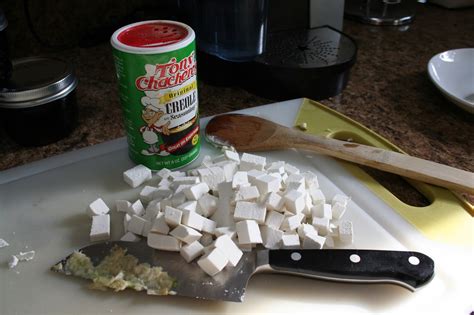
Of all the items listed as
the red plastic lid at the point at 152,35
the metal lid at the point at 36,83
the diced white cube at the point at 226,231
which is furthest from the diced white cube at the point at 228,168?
the metal lid at the point at 36,83

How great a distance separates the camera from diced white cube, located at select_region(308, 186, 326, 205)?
718 millimetres

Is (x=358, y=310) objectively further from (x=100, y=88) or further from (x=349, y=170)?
(x=100, y=88)

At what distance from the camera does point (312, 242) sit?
643 millimetres

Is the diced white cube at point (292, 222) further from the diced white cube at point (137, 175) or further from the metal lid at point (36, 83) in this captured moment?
the metal lid at point (36, 83)

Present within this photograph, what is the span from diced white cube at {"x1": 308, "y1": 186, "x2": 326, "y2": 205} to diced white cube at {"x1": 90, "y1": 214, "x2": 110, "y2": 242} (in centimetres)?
31

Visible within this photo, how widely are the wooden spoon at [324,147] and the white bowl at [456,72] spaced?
30 cm

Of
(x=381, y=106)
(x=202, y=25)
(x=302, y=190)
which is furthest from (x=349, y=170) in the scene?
(x=202, y=25)

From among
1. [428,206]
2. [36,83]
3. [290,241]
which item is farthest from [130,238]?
[428,206]

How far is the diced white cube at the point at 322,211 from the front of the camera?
68 cm

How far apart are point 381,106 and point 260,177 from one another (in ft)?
1.38

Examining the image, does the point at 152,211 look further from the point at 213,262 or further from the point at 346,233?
the point at 346,233

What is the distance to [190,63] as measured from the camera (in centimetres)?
71

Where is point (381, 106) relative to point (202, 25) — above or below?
below

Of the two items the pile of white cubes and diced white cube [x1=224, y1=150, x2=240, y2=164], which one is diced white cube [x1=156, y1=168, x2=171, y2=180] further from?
diced white cube [x1=224, y1=150, x2=240, y2=164]
